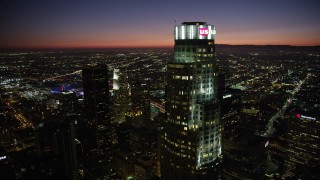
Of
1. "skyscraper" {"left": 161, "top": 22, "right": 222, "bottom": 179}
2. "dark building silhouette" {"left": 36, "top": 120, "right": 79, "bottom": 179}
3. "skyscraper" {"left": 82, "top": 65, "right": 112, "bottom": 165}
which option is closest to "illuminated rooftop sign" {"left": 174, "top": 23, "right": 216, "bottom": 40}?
"skyscraper" {"left": 161, "top": 22, "right": 222, "bottom": 179}

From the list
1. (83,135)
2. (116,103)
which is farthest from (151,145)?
(116,103)

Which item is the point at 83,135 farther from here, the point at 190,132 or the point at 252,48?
the point at 252,48

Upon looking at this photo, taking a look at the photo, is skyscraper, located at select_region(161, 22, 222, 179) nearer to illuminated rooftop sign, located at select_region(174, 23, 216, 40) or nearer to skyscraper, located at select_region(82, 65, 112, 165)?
illuminated rooftop sign, located at select_region(174, 23, 216, 40)

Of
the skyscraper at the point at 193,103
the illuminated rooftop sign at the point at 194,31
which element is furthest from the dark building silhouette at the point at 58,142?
the illuminated rooftop sign at the point at 194,31

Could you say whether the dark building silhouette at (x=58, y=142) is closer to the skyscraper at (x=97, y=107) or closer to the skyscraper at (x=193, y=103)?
the skyscraper at (x=97, y=107)

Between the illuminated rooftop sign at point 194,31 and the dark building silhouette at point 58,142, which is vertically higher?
the illuminated rooftop sign at point 194,31

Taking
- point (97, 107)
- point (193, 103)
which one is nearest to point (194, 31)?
point (193, 103)
